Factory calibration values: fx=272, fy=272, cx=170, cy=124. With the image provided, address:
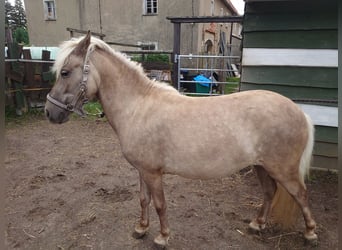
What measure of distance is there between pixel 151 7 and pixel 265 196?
52.7 feet

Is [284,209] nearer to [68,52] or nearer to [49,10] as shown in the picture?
[68,52]

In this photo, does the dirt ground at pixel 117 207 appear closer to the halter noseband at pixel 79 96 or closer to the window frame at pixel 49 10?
the halter noseband at pixel 79 96

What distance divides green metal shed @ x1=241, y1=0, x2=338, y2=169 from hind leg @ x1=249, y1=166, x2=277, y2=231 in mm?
1449

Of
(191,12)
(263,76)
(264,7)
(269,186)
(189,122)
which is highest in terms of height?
(191,12)

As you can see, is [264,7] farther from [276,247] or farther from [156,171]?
[276,247]

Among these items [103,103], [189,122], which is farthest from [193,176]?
[103,103]

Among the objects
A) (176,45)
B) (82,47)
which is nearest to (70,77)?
(82,47)

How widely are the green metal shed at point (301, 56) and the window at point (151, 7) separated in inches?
552

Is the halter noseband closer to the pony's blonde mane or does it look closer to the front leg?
the pony's blonde mane

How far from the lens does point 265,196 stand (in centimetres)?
270

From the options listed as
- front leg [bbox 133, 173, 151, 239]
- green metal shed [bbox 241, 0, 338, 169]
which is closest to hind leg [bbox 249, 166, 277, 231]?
front leg [bbox 133, 173, 151, 239]

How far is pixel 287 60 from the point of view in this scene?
140 inches

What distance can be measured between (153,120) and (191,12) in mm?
14741

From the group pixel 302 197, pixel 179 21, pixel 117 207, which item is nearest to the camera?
pixel 302 197
